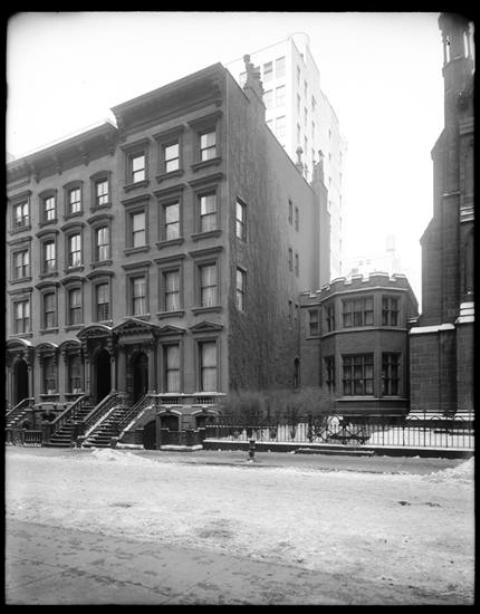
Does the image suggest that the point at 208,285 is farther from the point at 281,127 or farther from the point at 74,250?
the point at 281,127

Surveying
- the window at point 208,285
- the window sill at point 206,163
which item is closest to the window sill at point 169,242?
the window at point 208,285

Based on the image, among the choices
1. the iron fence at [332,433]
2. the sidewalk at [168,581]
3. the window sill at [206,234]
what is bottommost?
the iron fence at [332,433]

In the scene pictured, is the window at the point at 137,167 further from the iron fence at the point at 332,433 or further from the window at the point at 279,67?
the window at the point at 279,67

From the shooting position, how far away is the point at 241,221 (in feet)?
88.1

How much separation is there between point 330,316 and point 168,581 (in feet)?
92.7

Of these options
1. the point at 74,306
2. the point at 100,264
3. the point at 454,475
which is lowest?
the point at 454,475

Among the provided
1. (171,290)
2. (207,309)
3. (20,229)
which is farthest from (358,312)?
(20,229)

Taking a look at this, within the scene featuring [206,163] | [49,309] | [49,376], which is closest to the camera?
[206,163]

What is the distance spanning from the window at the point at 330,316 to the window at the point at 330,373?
187 cm

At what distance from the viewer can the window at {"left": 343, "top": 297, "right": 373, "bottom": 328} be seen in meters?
30.0

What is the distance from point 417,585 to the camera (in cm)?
515

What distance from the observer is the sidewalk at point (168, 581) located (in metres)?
4.63

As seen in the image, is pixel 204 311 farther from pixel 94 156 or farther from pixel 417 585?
pixel 417 585

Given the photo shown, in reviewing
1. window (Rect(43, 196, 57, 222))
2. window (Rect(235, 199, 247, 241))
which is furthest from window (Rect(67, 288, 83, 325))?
window (Rect(235, 199, 247, 241))
